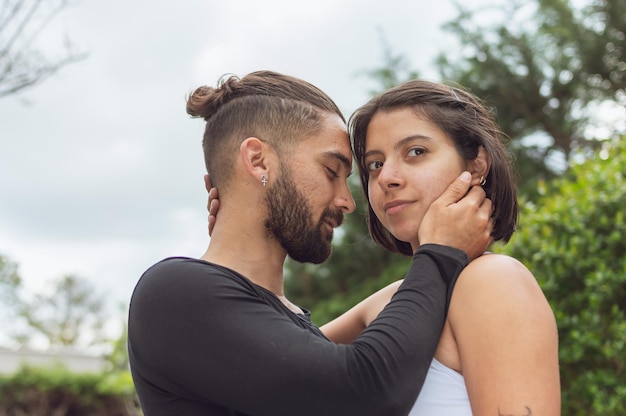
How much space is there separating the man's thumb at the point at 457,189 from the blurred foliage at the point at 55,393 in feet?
48.8

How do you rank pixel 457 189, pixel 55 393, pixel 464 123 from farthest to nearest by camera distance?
pixel 55 393, pixel 464 123, pixel 457 189

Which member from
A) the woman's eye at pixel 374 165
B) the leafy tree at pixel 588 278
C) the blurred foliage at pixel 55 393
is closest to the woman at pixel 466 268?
the woman's eye at pixel 374 165

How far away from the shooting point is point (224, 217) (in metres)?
2.43

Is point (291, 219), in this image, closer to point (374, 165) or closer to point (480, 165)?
point (374, 165)

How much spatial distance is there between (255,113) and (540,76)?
33.6 feet

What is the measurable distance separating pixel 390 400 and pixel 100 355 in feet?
81.7

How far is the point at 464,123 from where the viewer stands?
236 centimetres

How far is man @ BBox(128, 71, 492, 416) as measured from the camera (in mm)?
1849

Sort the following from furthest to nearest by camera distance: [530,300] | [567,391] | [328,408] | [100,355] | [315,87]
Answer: [100,355] → [567,391] → [315,87] → [530,300] → [328,408]

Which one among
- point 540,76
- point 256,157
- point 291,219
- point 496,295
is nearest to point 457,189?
point 496,295

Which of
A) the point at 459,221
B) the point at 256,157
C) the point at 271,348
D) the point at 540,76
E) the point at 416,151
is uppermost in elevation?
the point at 540,76

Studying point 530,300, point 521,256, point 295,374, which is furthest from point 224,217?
point 521,256

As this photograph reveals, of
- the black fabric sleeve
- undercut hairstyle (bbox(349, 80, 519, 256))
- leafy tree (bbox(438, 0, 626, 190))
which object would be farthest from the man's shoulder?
leafy tree (bbox(438, 0, 626, 190))

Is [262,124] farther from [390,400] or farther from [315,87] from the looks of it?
[390,400]
